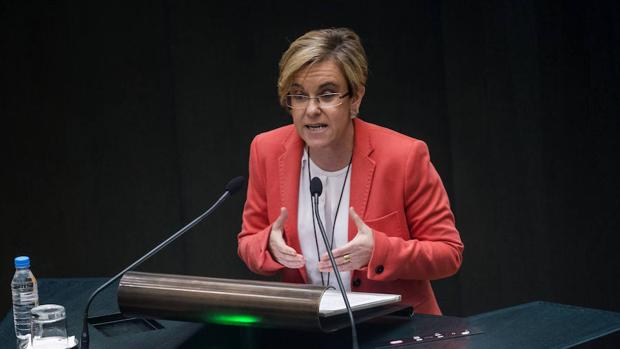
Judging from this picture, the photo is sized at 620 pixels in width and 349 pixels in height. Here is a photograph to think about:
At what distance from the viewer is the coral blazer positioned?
7.52 ft

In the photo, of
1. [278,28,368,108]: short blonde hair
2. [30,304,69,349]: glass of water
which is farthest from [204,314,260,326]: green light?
[278,28,368,108]: short blonde hair

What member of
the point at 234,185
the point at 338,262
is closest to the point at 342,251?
the point at 338,262

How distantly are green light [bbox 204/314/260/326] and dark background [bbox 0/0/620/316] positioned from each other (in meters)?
2.14

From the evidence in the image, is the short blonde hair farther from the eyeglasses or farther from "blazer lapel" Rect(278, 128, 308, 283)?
"blazer lapel" Rect(278, 128, 308, 283)

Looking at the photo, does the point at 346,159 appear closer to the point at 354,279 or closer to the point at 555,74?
the point at 354,279

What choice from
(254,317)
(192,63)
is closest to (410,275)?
(254,317)

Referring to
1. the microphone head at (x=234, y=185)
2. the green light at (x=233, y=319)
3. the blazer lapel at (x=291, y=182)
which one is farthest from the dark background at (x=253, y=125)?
the green light at (x=233, y=319)

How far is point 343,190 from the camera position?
8.17 ft

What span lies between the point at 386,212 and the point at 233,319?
772 mm

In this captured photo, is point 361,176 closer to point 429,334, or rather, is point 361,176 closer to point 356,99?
point 356,99

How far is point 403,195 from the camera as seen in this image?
8.01ft

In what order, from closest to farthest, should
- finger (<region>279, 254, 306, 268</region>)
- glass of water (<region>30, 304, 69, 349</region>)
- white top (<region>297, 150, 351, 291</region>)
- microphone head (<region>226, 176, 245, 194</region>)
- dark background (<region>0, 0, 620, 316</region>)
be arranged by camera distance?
glass of water (<region>30, 304, 69, 349</region>) < microphone head (<region>226, 176, 245, 194</region>) < finger (<region>279, 254, 306, 268</region>) < white top (<region>297, 150, 351, 291</region>) < dark background (<region>0, 0, 620, 316</region>)

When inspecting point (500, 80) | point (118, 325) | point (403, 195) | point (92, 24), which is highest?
point (92, 24)

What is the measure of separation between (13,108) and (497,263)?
2.29m
